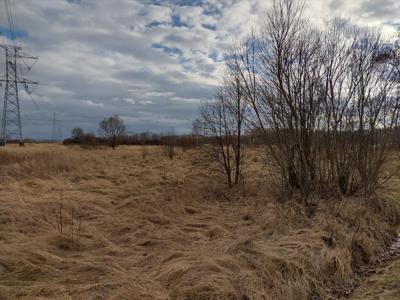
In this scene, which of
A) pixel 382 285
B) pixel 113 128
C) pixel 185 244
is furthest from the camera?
pixel 113 128

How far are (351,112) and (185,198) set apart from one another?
535 centimetres

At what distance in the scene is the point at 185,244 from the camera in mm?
6297

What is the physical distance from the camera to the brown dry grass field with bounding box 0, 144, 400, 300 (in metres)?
4.40

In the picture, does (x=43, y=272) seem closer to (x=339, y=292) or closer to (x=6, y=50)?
(x=339, y=292)

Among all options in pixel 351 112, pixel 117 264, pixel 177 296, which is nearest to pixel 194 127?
pixel 351 112

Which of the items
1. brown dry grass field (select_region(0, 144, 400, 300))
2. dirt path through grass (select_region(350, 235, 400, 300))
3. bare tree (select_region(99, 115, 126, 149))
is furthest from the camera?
bare tree (select_region(99, 115, 126, 149))

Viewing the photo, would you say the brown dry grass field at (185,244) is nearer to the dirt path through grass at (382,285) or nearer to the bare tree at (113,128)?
the dirt path through grass at (382,285)

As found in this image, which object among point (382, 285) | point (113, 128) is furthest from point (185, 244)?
point (113, 128)

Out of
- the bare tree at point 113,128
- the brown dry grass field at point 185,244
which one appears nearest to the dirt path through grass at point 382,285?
the brown dry grass field at point 185,244

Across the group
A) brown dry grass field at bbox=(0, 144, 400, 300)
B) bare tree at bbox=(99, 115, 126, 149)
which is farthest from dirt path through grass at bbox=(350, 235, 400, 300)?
bare tree at bbox=(99, 115, 126, 149)

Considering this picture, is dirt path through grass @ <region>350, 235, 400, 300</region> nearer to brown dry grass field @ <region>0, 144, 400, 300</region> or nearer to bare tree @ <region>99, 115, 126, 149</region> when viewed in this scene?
brown dry grass field @ <region>0, 144, 400, 300</region>

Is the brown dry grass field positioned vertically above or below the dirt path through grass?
above

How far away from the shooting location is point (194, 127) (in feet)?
54.1

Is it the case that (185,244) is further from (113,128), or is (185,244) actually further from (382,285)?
(113,128)
